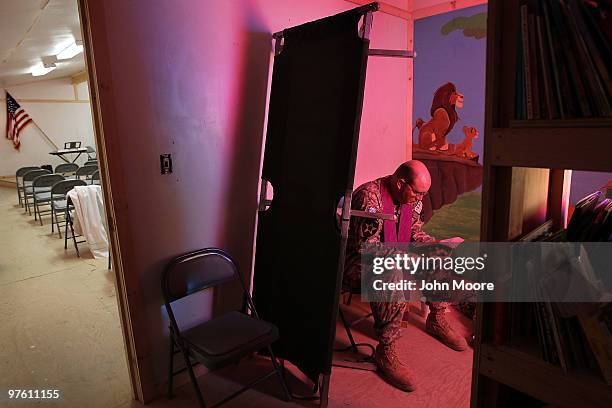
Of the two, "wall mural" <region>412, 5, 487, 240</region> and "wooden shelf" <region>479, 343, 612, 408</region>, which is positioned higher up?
"wall mural" <region>412, 5, 487, 240</region>

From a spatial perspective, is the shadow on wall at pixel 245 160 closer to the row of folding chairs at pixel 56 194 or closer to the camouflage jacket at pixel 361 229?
the camouflage jacket at pixel 361 229

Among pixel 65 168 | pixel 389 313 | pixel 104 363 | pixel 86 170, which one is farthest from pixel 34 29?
pixel 389 313

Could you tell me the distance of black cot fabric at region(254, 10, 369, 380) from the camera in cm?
196

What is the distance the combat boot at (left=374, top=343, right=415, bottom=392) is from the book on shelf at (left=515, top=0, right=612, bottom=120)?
66.3 inches

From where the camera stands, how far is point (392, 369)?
7.47ft

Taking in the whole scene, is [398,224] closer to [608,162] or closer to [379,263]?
[379,263]

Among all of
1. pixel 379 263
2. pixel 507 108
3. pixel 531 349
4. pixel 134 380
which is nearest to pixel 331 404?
pixel 379 263

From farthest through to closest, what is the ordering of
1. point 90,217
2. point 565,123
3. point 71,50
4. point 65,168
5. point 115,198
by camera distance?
point 65,168 < point 71,50 < point 90,217 < point 115,198 < point 565,123

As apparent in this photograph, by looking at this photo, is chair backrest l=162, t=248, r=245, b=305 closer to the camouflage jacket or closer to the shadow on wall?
the shadow on wall

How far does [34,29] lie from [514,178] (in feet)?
17.1

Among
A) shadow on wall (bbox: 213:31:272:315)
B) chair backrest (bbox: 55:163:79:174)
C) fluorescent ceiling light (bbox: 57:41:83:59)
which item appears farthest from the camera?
chair backrest (bbox: 55:163:79:174)

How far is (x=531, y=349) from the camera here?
1117 millimetres

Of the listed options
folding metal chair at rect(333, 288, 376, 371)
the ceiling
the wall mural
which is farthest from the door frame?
the wall mural

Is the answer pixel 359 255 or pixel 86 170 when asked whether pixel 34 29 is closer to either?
pixel 86 170
